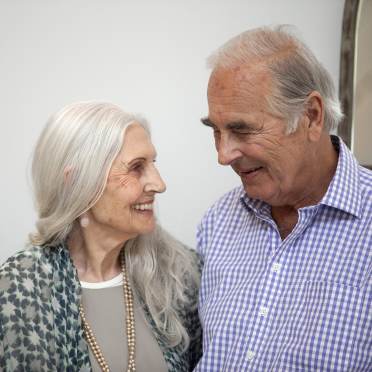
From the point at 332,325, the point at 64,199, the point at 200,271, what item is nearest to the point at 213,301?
the point at 200,271

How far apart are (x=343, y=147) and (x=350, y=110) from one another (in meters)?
0.61

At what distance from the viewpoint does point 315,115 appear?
5.28 ft

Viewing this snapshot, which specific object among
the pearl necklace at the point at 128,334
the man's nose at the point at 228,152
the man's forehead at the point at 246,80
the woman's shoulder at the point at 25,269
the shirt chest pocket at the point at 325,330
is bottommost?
the pearl necklace at the point at 128,334

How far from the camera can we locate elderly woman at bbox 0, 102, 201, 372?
1.69m

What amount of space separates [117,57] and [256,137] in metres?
1.08

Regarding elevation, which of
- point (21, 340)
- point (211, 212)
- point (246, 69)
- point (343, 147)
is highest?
point (246, 69)

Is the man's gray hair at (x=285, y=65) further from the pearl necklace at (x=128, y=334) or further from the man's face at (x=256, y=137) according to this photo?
the pearl necklace at (x=128, y=334)

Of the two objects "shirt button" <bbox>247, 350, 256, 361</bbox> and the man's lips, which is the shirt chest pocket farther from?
the man's lips

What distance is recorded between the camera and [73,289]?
178cm

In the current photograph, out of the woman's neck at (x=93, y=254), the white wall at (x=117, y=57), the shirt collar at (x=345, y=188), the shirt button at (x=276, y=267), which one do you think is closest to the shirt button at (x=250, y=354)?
the shirt button at (x=276, y=267)

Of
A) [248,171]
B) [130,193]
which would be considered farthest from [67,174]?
[248,171]

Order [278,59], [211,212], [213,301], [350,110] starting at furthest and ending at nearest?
[350,110], [211,212], [213,301], [278,59]

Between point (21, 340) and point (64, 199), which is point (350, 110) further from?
point (21, 340)

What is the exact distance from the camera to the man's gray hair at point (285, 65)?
156 cm
